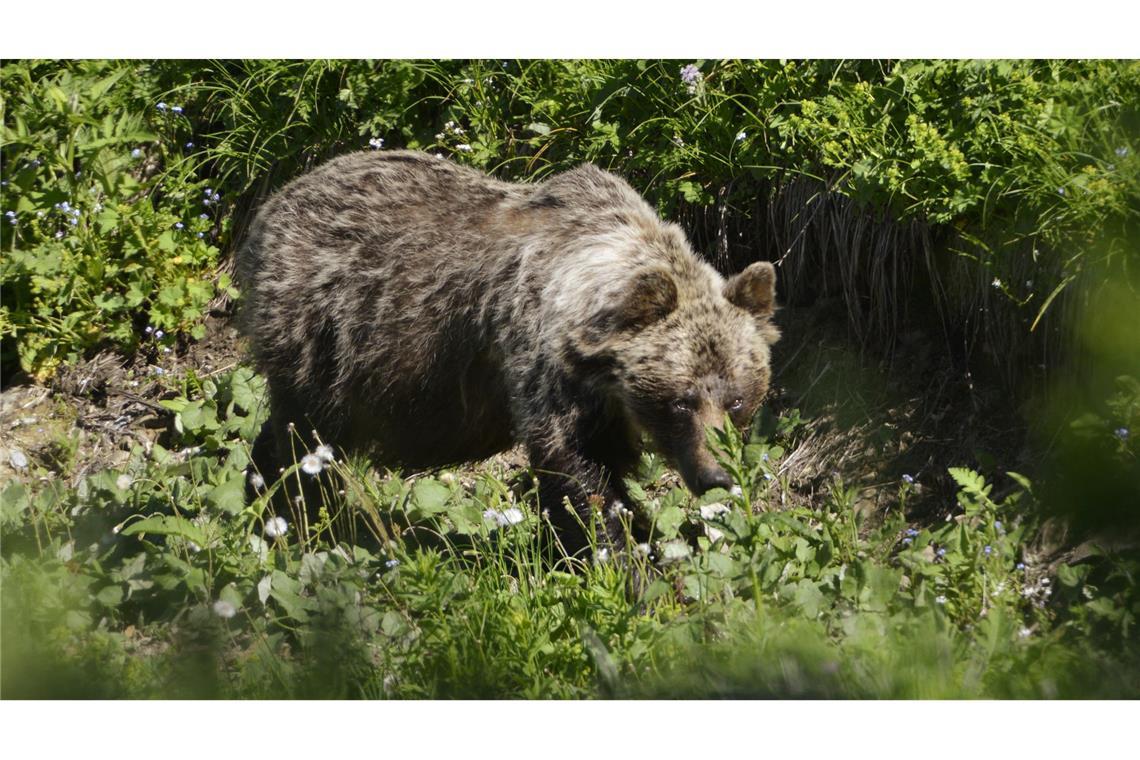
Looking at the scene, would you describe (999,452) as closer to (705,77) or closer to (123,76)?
(705,77)

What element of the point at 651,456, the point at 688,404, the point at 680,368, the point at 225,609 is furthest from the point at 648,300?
the point at 225,609

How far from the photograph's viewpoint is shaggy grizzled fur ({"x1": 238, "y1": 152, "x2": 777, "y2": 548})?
5105 millimetres

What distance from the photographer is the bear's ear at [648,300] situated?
5047 mm

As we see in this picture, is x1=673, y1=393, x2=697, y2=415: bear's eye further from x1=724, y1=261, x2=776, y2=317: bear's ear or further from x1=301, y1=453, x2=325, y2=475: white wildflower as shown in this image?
x1=301, y1=453, x2=325, y2=475: white wildflower

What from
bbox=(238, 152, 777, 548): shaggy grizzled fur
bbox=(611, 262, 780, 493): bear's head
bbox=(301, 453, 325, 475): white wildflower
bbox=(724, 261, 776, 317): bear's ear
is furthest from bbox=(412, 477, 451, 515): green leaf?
bbox=(724, 261, 776, 317): bear's ear

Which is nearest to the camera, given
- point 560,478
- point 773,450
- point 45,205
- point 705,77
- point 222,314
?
point 560,478

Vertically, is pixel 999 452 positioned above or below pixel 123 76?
below

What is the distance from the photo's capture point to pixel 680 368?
5109 millimetres

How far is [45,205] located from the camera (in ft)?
24.3

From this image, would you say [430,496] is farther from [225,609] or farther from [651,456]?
[225,609]

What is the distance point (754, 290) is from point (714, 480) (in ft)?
2.75

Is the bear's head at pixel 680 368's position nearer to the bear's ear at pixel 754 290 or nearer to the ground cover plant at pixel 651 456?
the bear's ear at pixel 754 290

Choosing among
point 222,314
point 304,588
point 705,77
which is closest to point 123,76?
point 222,314

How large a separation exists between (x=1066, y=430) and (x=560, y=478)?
203 cm
